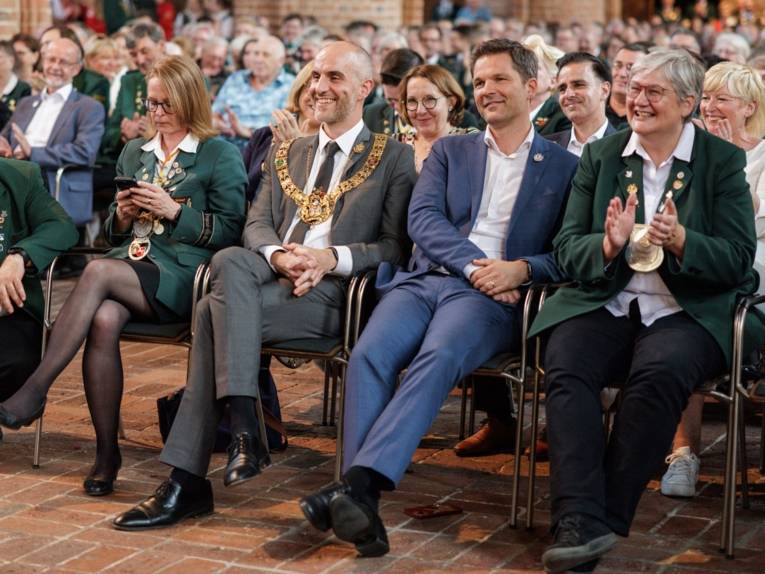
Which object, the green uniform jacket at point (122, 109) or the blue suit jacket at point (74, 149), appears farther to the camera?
the green uniform jacket at point (122, 109)

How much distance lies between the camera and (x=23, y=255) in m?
5.53

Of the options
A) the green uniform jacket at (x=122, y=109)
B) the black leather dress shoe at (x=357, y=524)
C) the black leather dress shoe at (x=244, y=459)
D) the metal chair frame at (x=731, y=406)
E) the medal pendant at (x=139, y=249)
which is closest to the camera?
the black leather dress shoe at (x=357, y=524)

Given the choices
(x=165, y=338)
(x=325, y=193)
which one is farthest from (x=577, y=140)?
(x=165, y=338)

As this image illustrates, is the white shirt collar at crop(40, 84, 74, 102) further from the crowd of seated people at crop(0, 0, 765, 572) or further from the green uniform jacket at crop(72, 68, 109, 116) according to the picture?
the crowd of seated people at crop(0, 0, 765, 572)

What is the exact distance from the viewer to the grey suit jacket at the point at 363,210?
5391mm

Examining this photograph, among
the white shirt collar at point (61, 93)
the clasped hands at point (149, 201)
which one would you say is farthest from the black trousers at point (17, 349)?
the white shirt collar at point (61, 93)

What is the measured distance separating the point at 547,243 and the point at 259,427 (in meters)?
1.25

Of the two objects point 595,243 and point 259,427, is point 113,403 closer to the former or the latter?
point 259,427

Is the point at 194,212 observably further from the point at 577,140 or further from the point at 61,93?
the point at 61,93

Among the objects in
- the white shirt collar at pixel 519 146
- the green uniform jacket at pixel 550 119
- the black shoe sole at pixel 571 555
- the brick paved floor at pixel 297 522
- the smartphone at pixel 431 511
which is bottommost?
the brick paved floor at pixel 297 522

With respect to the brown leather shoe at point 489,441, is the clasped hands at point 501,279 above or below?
above

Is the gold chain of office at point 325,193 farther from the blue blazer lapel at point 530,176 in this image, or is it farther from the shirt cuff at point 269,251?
the blue blazer lapel at point 530,176

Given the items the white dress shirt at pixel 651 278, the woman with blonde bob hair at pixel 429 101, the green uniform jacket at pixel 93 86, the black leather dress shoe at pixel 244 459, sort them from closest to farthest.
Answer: the black leather dress shoe at pixel 244 459 < the white dress shirt at pixel 651 278 < the woman with blonde bob hair at pixel 429 101 < the green uniform jacket at pixel 93 86

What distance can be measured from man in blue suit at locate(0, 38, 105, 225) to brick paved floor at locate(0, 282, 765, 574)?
3.36 metres
